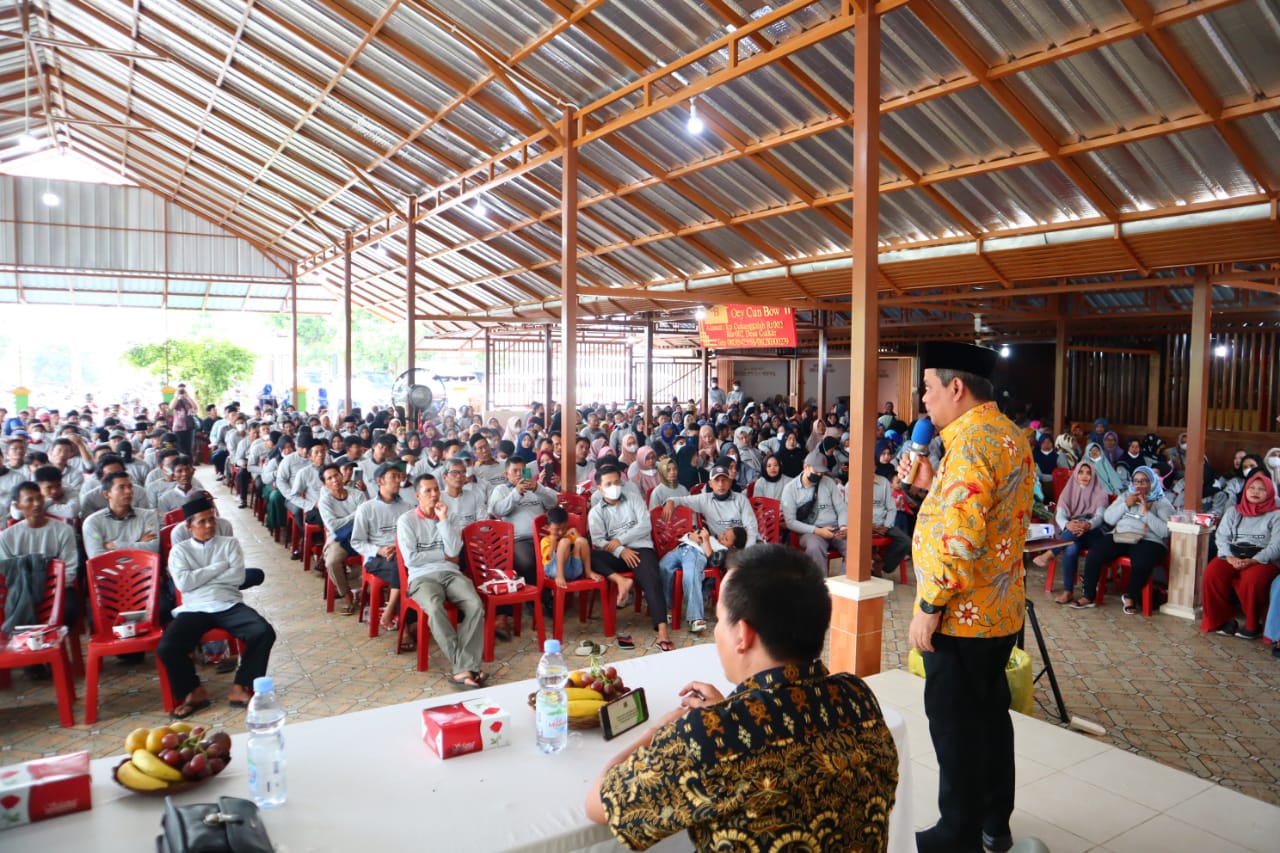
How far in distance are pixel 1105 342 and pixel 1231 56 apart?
11.5 meters

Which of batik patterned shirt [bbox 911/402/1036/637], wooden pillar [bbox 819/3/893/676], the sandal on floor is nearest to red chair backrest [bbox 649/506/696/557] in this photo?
the sandal on floor

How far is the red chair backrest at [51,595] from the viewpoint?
473cm

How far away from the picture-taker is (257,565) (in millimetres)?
8141

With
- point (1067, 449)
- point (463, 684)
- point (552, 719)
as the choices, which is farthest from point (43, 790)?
point (1067, 449)

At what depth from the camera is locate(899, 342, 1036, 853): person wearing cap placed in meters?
2.56

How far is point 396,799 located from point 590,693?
2.24 ft

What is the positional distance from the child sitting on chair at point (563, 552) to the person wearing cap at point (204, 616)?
192 cm

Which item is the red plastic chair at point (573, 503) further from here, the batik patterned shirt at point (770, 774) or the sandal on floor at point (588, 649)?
the batik patterned shirt at point (770, 774)

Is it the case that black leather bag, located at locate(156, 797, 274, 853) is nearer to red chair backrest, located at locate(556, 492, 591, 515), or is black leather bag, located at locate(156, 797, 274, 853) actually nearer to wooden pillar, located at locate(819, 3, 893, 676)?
wooden pillar, located at locate(819, 3, 893, 676)

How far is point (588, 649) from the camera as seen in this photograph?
5.54 m

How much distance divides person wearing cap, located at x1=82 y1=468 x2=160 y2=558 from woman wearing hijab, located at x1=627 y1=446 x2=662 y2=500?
4.04m

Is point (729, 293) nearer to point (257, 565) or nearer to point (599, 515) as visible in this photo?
point (599, 515)

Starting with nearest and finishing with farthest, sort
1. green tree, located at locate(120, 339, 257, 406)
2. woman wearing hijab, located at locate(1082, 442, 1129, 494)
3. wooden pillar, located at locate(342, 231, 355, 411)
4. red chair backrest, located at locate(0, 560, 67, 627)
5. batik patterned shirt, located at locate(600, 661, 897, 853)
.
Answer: batik patterned shirt, located at locate(600, 661, 897, 853) < red chair backrest, located at locate(0, 560, 67, 627) < woman wearing hijab, located at locate(1082, 442, 1129, 494) < wooden pillar, located at locate(342, 231, 355, 411) < green tree, located at locate(120, 339, 257, 406)

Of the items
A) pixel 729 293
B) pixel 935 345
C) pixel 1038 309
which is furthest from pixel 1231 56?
pixel 1038 309
